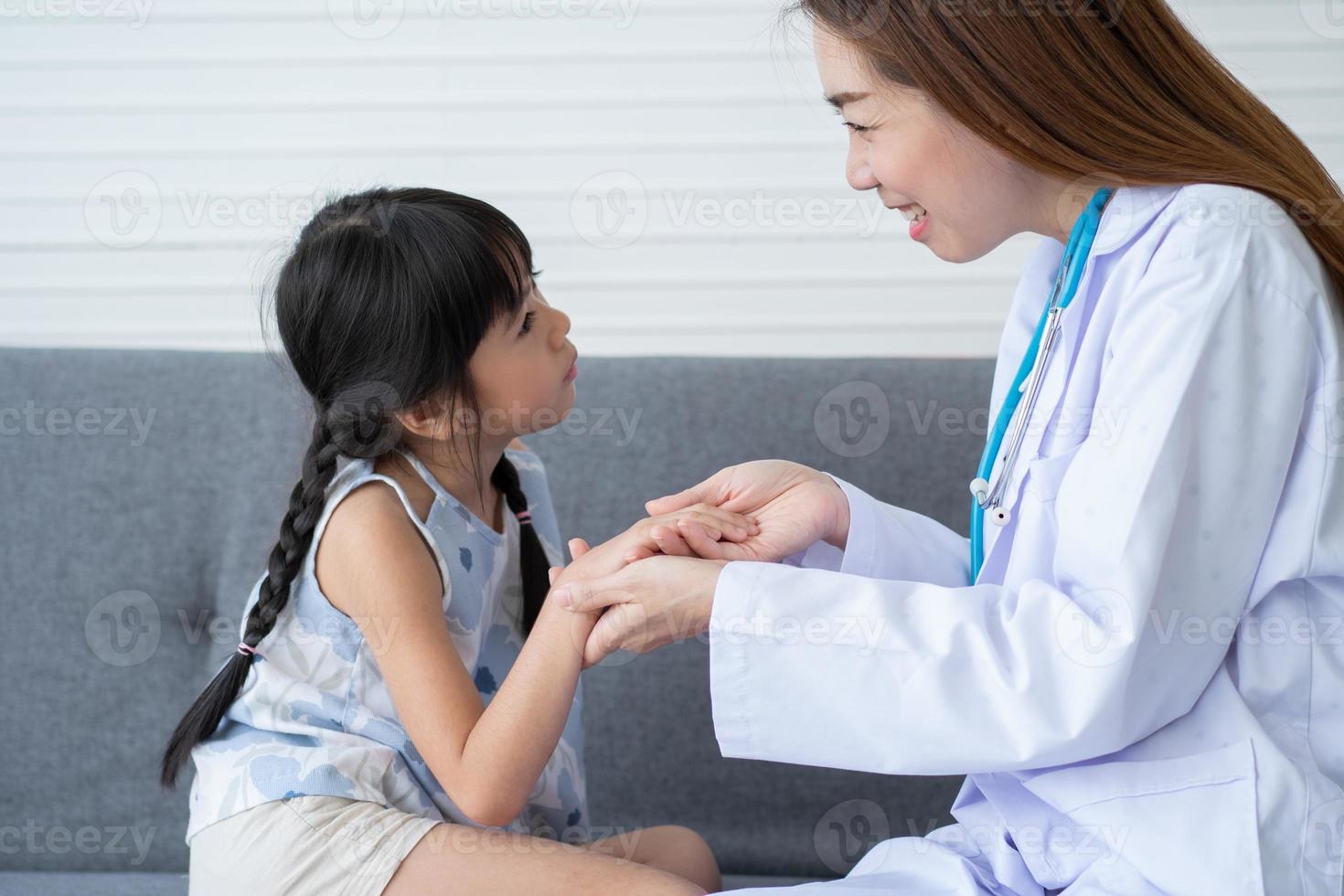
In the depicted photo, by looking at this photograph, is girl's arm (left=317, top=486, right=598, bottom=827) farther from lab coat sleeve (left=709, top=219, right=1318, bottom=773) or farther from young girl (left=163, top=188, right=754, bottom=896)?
lab coat sleeve (left=709, top=219, right=1318, bottom=773)

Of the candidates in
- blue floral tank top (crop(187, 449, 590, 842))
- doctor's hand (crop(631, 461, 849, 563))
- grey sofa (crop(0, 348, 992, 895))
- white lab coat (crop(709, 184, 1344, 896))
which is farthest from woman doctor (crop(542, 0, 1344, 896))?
grey sofa (crop(0, 348, 992, 895))

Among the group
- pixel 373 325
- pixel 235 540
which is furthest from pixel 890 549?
pixel 235 540

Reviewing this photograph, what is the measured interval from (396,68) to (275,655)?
1.23 metres

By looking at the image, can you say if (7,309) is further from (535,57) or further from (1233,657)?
(1233,657)

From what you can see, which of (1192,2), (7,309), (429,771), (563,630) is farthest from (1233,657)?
(7,309)

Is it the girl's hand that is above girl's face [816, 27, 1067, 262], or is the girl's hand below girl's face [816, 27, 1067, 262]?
below

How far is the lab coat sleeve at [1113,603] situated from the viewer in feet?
3.10

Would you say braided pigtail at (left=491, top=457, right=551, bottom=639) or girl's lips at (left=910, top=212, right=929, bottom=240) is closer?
girl's lips at (left=910, top=212, right=929, bottom=240)

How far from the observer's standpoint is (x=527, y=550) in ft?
5.25

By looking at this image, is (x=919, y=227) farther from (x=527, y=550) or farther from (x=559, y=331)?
(x=527, y=550)

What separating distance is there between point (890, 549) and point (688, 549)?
26 cm

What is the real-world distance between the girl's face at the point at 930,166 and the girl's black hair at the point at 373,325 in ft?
1.52

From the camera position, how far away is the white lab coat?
0.95m

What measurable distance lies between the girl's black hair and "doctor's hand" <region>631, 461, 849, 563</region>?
32 cm
